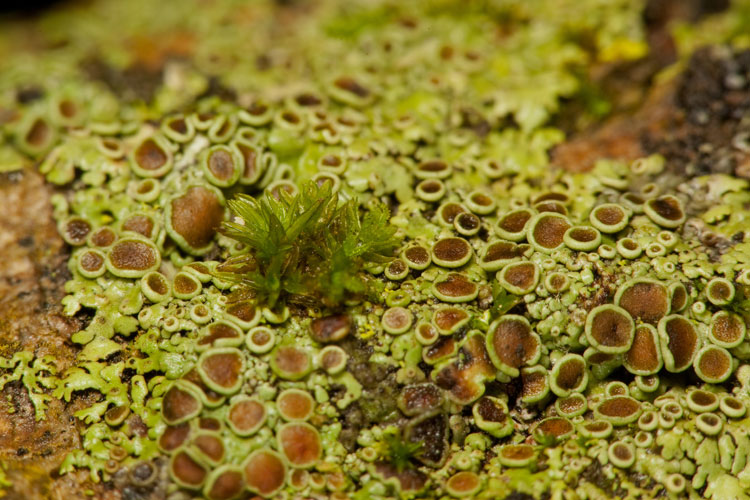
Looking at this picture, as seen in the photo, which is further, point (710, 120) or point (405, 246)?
point (710, 120)

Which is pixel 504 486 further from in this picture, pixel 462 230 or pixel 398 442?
pixel 462 230

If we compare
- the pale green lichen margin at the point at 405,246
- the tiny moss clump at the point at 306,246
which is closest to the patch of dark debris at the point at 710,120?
the pale green lichen margin at the point at 405,246

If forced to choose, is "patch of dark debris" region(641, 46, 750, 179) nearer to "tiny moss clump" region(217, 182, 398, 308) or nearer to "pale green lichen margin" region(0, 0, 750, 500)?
"pale green lichen margin" region(0, 0, 750, 500)

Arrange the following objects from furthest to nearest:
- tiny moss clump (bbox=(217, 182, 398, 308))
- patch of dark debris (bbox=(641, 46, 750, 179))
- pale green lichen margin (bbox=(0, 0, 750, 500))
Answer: patch of dark debris (bbox=(641, 46, 750, 179)), tiny moss clump (bbox=(217, 182, 398, 308)), pale green lichen margin (bbox=(0, 0, 750, 500))

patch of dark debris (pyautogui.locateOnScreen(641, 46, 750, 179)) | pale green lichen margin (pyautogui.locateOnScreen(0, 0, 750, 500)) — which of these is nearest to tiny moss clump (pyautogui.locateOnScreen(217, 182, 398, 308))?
pale green lichen margin (pyautogui.locateOnScreen(0, 0, 750, 500))

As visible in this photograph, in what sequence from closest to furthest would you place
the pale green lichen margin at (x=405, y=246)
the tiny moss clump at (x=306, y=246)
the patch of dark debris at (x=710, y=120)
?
the pale green lichen margin at (x=405, y=246) → the tiny moss clump at (x=306, y=246) → the patch of dark debris at (x=710, y=120)

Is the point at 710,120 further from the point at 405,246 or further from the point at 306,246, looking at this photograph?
the point at 306,246

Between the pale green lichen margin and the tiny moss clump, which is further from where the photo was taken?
the tiny moss clump

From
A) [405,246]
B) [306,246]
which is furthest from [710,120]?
[306,246]

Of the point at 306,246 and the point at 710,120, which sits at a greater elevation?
the point at 710,120

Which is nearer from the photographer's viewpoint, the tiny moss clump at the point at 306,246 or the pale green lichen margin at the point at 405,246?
the pale green lichen margin at the point at 405,246

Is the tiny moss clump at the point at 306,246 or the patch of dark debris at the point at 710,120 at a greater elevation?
the patch of dark debris at the point at 710,120

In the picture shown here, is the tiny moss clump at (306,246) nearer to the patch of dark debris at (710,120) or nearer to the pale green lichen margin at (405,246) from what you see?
the pale green lichen margin at (405,246)
